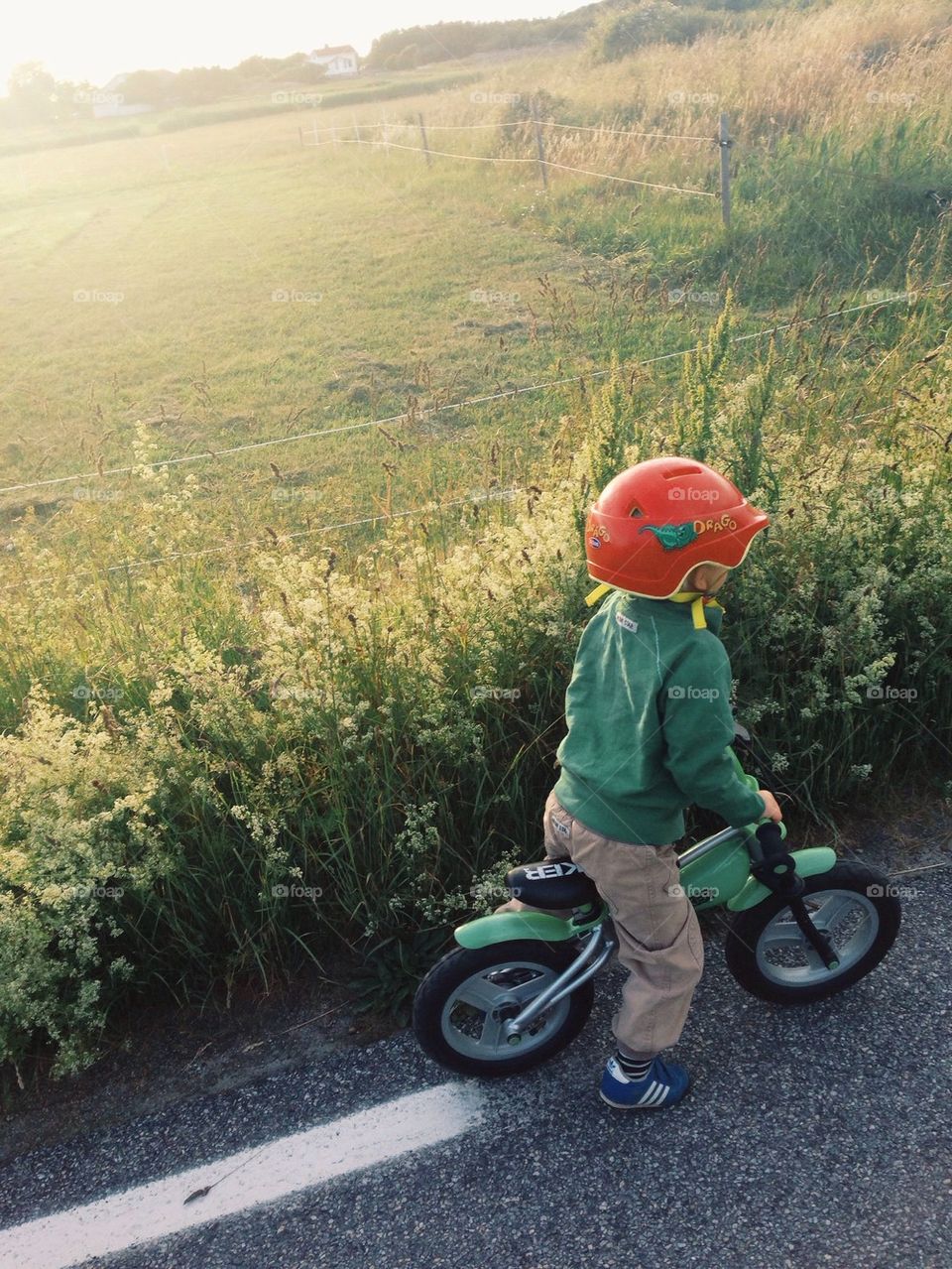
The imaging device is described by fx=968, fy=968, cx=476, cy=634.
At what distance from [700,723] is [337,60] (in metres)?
34.4

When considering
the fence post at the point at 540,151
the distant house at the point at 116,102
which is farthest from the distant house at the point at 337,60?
the fence post at the point at 540,151

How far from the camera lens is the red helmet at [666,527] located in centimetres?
239

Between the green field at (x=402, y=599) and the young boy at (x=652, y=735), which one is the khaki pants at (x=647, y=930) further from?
the green field at (x=402, y=599)

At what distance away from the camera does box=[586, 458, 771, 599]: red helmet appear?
2.39 metres

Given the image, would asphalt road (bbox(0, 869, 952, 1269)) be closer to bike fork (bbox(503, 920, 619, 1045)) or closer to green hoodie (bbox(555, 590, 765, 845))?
bike fork (bbox(503, 920, 619, 1045))

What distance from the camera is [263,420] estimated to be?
31.0 ft

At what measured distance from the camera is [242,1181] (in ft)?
8.66

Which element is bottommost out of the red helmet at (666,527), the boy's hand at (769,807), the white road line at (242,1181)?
the white road line at (242,1181)

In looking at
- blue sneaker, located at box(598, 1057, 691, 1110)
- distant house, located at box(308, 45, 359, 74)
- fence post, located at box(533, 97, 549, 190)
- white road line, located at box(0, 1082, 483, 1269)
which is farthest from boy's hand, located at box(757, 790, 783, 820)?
distant house, located at box(308, 45, 359, 74)

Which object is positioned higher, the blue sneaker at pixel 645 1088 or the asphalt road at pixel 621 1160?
the blue sneaker at pixel 645 1088

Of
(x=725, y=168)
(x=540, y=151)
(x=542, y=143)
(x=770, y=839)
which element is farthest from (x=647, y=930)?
(x=542, y=143)

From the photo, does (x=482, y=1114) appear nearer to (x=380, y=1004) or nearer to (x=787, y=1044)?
(x=380, y=1004)

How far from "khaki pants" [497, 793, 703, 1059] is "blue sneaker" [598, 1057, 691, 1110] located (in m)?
0.07

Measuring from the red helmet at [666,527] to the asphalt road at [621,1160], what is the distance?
1.45 metres
